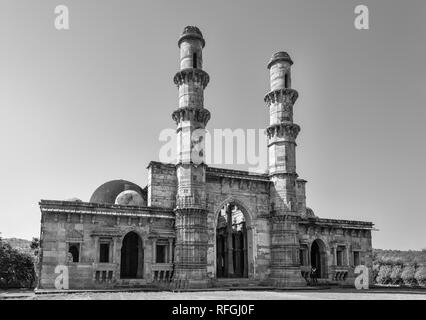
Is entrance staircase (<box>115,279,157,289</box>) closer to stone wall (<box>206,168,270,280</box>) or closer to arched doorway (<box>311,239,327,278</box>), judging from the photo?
stone wall (<box>206,168,270,280</box>)

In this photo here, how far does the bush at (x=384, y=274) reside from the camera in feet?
155

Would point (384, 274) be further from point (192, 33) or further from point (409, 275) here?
point (192, 33)

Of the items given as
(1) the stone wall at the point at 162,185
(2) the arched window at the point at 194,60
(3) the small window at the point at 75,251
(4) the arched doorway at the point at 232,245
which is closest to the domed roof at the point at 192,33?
(2) the arched window at the point at 194,60

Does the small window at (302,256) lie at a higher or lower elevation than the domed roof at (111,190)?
lower

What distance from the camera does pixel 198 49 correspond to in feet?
97.4

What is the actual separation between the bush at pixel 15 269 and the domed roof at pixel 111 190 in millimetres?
7782

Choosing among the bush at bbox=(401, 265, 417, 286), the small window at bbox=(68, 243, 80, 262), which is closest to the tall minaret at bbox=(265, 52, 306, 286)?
the small window at bbox=(68, 243, 80, 262)

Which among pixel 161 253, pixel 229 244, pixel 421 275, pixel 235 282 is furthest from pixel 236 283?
pixel 421 275

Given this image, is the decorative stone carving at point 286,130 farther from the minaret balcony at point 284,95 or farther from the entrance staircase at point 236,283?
the entrance staircase at point 236,283

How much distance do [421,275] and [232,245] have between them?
2437 centimetres

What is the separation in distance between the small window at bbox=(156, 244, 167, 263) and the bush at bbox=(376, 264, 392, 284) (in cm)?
3059

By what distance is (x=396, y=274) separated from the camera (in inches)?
1877

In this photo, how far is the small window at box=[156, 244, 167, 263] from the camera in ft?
88.1
